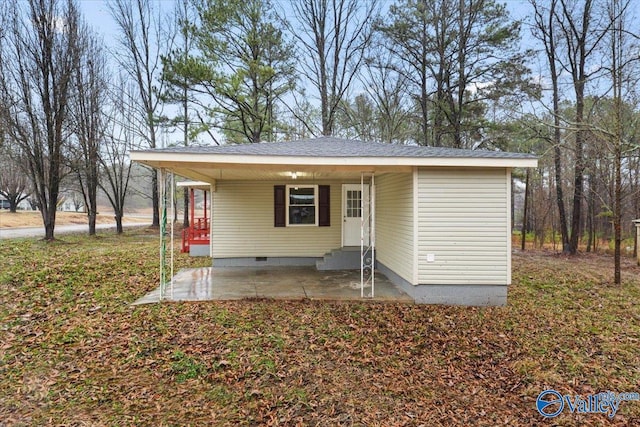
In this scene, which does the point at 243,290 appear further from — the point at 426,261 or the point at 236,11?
the point at 236,11

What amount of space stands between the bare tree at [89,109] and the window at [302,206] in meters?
10.9

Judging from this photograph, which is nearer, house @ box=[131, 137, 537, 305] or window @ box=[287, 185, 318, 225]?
house @ box=[131, 137, 537, 305]

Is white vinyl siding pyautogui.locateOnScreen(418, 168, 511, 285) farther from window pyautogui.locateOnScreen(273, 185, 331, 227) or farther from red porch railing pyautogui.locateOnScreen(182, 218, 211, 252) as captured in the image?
red porch railing pyautogui.locateOnScreen(182, 218, 211, 252)

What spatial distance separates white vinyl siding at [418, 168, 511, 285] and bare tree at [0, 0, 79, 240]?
46.6ft

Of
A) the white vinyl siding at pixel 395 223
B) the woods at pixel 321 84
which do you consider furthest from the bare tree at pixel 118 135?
the white vinyl siding at pixel 395 223

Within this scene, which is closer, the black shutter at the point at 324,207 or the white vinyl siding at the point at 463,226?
the white vinyl siding at the point at 463,226

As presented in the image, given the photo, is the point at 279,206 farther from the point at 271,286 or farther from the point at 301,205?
the point at 271,286

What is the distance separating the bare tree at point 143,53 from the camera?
17047mm

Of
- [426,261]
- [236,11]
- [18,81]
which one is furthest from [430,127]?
[18,81]

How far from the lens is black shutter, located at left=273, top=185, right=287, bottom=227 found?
891 cm

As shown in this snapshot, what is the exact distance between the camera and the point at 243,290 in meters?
6.29

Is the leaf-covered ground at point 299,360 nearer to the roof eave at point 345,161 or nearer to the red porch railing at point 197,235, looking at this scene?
the roof eave at point 345,161

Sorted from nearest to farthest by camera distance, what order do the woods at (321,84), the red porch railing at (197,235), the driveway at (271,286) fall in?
the driveway at (271,286) → the red porch railing at (197,235) → the woods at (321,84)

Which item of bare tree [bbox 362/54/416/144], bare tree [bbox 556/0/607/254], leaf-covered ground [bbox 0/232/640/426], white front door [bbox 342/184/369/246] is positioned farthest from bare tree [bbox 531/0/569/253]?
white front door [bbox 342/184/369/246]
